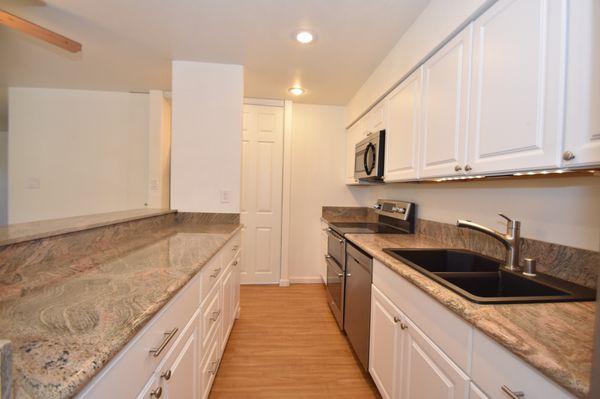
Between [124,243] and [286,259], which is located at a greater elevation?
[124,243]

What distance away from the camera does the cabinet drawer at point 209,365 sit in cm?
130

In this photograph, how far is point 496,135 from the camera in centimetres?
103

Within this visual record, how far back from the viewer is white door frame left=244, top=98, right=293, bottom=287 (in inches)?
127

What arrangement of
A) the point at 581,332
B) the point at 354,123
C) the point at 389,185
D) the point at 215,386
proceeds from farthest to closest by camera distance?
the point at 354,123 → the point at 389,185 → the point at 215,386 → the point at 581,332

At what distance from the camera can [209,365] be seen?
142 centimetres

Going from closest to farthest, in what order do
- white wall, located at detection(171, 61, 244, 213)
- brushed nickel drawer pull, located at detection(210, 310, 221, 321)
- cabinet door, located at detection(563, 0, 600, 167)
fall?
cabinet door, located at detection(563, 0, 600, 167) → brushed nickel drawer pull, located at detection(210, 310, 221, 321) → white wall, located at detection(171, 61, 244, 213)

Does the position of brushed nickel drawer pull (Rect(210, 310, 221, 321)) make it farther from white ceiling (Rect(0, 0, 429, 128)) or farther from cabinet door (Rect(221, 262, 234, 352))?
white ceiling (Rect(0, 0, 429, 128))

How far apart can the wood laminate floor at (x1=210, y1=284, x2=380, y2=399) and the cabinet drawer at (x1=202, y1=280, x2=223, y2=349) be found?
0.41 meters

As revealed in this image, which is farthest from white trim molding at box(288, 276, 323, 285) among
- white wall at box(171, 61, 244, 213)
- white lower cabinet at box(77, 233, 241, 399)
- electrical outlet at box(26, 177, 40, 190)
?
electrical outlet at box(26, 177, 40, 190)

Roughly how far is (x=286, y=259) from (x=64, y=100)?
3.30 meters

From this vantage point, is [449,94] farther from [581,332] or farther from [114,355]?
[114,355]

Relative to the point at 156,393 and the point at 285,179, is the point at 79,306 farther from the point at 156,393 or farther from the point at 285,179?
the point at 285,179

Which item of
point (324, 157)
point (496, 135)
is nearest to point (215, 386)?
point (496, 135)

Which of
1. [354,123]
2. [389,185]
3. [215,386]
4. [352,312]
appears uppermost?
[354,123]
